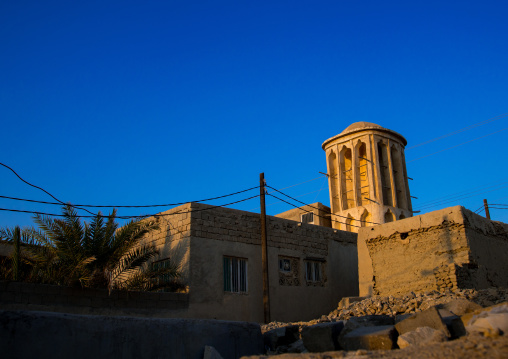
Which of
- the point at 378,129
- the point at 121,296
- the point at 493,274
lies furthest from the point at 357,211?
the point at 121,296

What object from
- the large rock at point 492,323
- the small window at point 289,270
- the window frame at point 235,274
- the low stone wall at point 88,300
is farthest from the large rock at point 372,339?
the small window at point 289,270

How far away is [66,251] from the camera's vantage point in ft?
42.6

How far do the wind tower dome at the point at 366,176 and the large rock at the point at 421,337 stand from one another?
2520 centimetres

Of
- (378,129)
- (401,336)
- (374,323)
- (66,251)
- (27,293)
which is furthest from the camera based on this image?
(378,129)

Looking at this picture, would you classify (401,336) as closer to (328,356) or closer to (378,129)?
(328,356)

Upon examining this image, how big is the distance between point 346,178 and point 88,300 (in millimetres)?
25497

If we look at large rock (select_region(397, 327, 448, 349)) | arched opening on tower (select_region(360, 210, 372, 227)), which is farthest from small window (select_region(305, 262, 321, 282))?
arched opening on tower (select_region(360, 210, 372, 227))

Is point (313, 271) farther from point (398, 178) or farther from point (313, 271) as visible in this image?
point (398, 178)

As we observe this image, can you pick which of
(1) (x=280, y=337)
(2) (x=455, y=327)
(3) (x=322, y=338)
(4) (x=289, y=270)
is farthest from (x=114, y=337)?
(4) (x=289, y=270)

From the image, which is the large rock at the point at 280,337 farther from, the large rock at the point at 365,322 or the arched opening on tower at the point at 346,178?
the arched opening on tower at the point at 346,178

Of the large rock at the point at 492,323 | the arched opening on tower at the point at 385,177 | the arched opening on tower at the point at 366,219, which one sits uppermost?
the arched opening on tower at the point at 385,177

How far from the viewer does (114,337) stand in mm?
6309

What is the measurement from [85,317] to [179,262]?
8919 mm

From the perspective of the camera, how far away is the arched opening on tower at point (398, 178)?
110 ft
